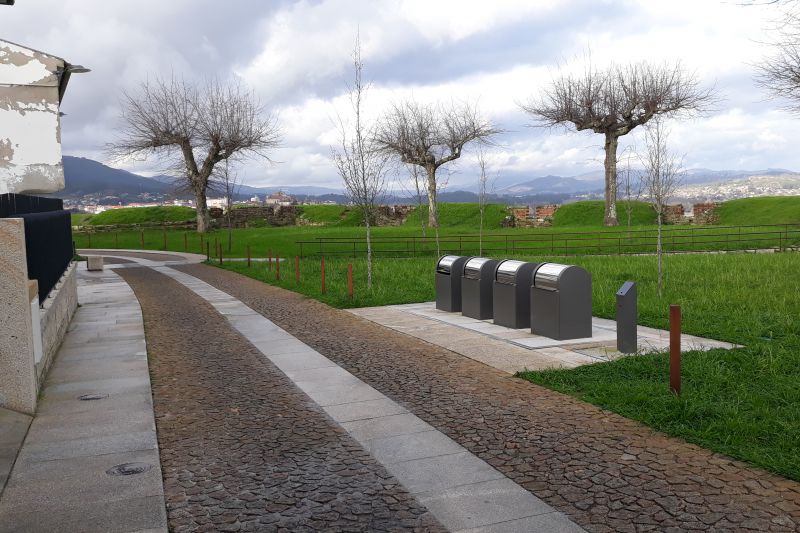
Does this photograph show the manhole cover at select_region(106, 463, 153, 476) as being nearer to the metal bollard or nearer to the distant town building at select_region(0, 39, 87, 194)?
the distant town building at select_region(0, 39, 87, 194)

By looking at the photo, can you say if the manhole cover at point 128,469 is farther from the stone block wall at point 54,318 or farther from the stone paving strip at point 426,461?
the stone block wall at point 54,318

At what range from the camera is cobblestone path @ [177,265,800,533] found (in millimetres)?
4422

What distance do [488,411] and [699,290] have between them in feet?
33.1

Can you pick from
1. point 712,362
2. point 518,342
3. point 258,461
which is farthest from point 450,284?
point 258,461

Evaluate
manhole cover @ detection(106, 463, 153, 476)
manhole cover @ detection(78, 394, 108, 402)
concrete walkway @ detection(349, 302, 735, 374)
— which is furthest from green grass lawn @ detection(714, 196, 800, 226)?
manhole cover @ detection(106, 463, 153, 476)

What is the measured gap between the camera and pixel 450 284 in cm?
1366

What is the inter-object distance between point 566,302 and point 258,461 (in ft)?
19.4

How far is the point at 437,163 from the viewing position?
170 ft

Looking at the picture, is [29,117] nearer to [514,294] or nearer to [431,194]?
[514,294]

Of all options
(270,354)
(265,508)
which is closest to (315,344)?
(270,354)

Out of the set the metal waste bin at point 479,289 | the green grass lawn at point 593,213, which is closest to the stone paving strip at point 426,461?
the metal waste bin at point 479,289

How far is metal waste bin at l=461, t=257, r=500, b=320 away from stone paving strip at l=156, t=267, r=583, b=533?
4040mm

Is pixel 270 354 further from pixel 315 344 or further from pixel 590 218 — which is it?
pixel 590 218

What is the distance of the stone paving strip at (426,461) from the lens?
14.6 feet
